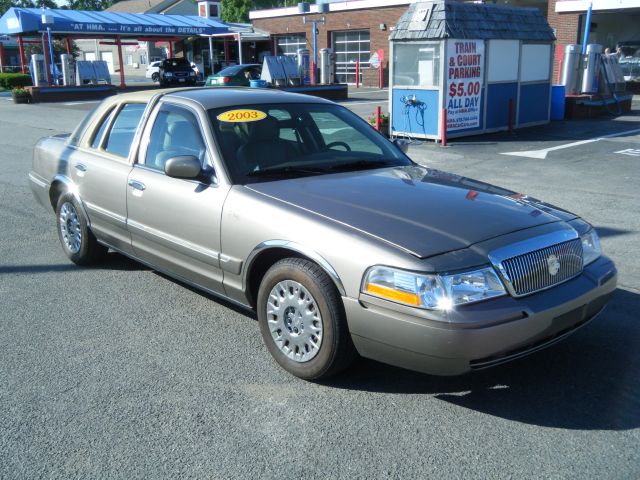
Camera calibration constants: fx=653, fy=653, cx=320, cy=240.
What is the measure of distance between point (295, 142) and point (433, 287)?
2007 mm

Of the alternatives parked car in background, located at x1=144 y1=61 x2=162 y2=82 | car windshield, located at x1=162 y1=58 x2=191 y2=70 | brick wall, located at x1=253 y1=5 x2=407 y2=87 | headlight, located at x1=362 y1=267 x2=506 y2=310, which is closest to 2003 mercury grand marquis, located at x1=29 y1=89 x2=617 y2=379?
headlight, located at x1=362 y1=267 x2=506 y2=310

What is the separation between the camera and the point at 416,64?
14523 mm

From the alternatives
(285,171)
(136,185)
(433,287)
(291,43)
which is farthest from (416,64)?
(291,43)

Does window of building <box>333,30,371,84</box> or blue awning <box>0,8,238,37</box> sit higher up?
blue awning <box>0,8,238,37</box>

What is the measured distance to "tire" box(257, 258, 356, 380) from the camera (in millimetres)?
3570

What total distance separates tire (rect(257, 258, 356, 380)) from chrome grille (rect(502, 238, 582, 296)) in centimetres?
93

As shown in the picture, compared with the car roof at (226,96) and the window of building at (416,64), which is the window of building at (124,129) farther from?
the window of building at (416,64)

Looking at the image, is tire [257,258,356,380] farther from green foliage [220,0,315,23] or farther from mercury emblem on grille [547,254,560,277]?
green foliage [220,0,315,23]

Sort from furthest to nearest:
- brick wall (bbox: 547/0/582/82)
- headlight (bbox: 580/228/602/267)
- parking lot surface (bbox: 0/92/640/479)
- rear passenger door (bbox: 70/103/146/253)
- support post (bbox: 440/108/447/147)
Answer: brick wall (bbox: 547/0/582/82) → support post (bbox: 440/108/447/147) → rear passenger door (bbox: 70/103/146/253) → headlight (bbox: 580/228/602/267) → parking lot surface (bbox: 0/92/640/479)

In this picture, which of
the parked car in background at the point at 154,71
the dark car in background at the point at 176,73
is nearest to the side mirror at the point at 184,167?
the dark car in background at the point at 176,73

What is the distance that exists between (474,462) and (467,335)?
0.59m

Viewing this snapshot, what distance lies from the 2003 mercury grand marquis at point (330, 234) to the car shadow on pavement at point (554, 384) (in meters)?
0.35

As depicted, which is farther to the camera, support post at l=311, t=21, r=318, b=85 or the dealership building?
support post at l=311, t=21, r=318, b=85

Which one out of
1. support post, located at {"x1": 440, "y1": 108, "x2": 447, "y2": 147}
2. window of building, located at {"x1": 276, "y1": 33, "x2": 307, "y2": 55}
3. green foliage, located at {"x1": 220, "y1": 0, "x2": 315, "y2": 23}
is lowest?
support post, located at {"x1": 440, "y1": 108, "x2": 447, "y2": 147}
